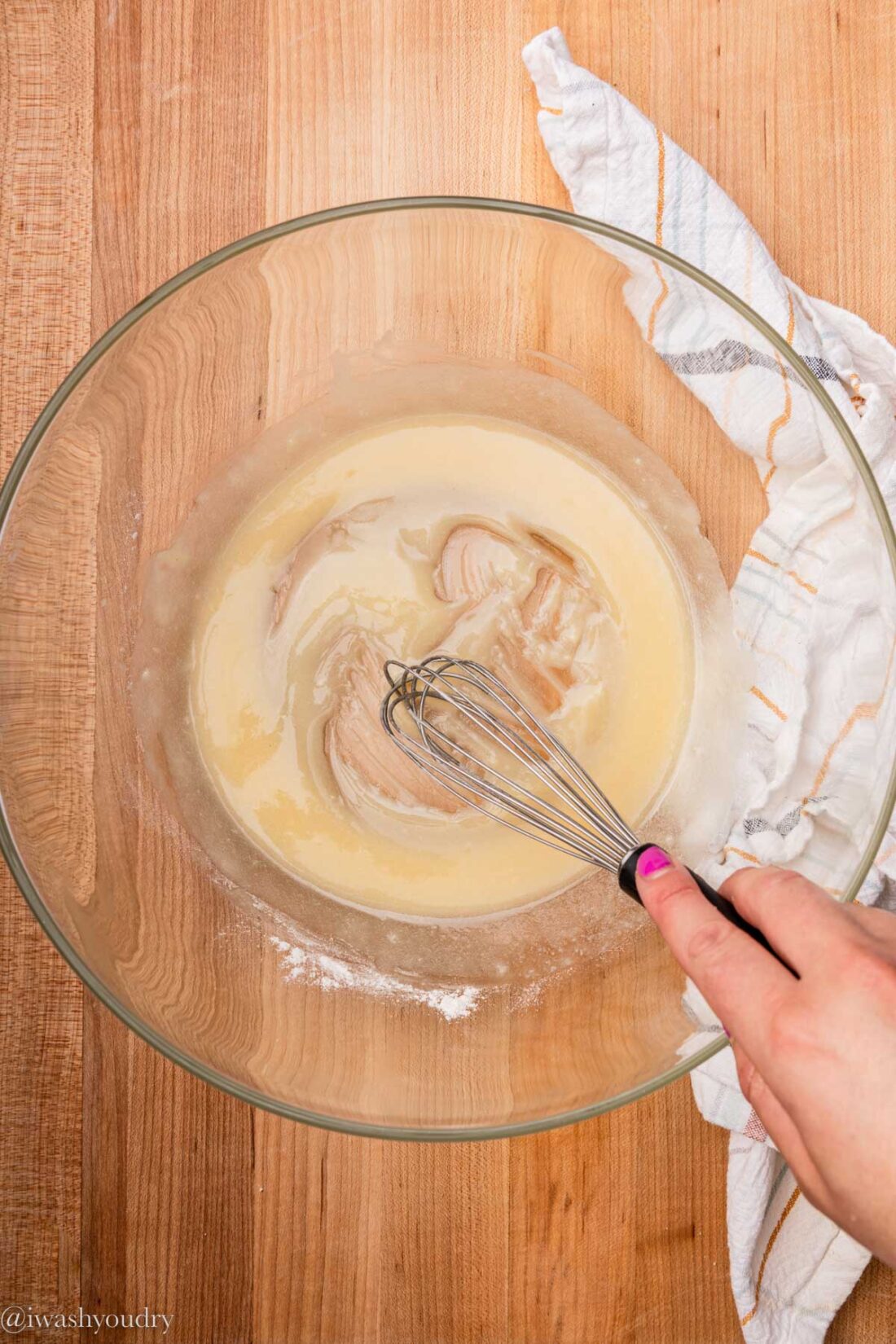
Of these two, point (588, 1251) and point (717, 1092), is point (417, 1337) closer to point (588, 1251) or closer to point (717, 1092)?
point (588, 1251)

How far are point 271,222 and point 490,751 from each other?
1.90 ft

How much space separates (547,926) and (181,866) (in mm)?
346

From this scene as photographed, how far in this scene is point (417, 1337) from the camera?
0.98 m

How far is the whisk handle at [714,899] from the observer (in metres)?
0.64

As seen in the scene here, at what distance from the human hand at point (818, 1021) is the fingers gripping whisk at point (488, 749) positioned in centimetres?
22

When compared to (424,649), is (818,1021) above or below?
below

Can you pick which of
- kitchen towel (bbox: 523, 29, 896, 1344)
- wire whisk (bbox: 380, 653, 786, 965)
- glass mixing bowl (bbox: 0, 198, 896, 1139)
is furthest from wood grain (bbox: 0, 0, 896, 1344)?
wire whisk (bbox: 380, 653, 786, 965)

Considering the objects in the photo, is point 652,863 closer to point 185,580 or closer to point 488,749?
point 488,749

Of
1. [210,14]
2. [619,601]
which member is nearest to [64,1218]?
[619,601]

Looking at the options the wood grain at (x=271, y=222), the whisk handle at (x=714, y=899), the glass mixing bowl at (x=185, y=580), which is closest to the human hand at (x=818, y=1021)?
the whisk handle at (x=714, y=899)

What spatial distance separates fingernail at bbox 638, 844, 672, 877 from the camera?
669 mm

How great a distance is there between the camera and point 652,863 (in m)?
0.68

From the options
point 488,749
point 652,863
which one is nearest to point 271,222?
point 488,749

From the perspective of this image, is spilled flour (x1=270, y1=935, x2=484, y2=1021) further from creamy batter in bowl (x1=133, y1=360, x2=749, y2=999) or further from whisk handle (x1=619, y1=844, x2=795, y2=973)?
whisk handle (x1=619, y1=844, x2=795, y2=973)
